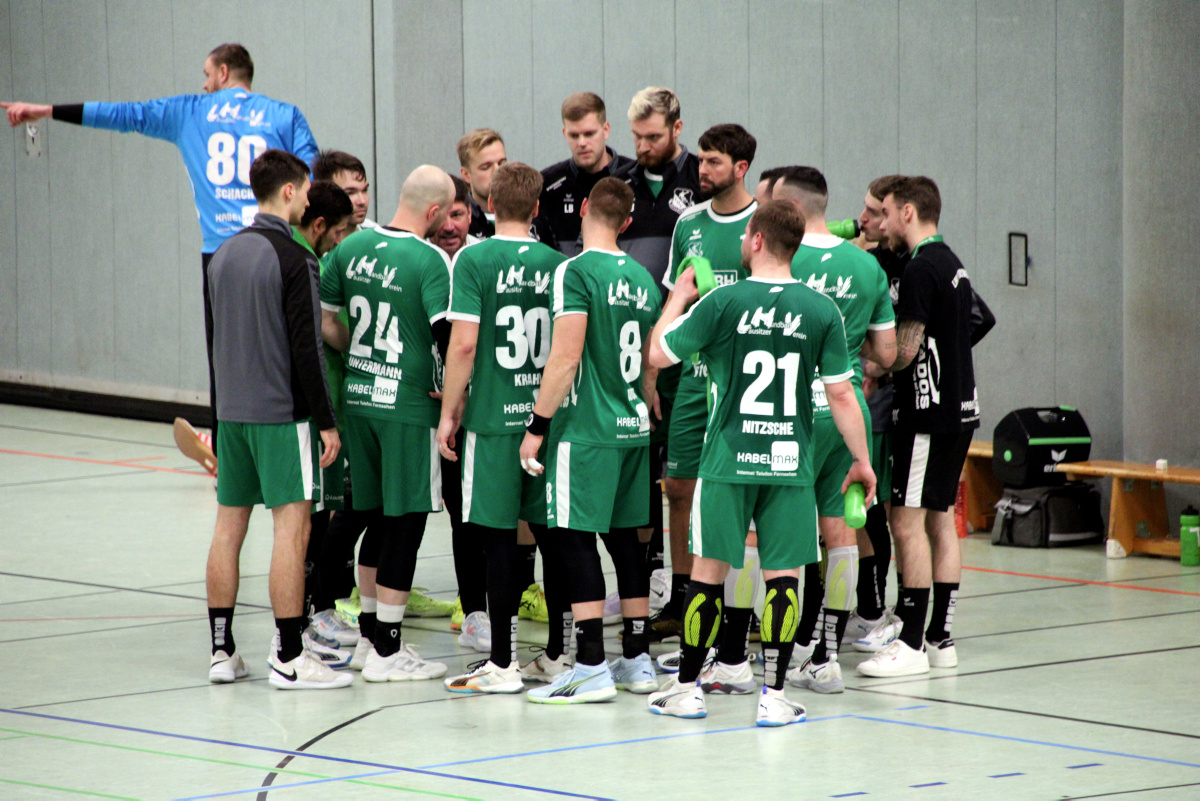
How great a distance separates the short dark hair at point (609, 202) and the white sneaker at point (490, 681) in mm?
1902

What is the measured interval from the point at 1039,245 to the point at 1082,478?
166 centimetres

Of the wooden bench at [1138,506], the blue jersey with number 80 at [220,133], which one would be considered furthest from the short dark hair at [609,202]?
the wooden bench at [1138,506]

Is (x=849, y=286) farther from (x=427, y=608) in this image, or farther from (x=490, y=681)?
(x=427, y=608)

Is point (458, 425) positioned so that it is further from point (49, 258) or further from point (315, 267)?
point (49, 258)

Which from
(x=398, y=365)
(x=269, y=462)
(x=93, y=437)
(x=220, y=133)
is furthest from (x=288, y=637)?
A: (x=93, y=437)

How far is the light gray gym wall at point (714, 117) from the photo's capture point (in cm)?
1045

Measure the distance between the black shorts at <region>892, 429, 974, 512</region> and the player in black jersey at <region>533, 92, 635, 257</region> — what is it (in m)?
2.16

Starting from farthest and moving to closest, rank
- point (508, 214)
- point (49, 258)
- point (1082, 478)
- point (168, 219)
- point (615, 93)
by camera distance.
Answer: point (49, 258) → point (168, 219) → point (615, 93) → point (1082, 478) → point (508, 214)

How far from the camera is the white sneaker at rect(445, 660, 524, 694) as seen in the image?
6645mm

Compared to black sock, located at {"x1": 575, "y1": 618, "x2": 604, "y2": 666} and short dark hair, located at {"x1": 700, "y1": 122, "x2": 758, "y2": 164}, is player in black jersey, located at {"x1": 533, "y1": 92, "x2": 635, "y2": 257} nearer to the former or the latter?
short dark hair, located at {"x1": 700, "y1": 122, "x2": 758, "y2": 164}

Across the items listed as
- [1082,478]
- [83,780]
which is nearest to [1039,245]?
[1082,478]

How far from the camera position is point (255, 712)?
639 centimetres

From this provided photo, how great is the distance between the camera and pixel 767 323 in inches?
238

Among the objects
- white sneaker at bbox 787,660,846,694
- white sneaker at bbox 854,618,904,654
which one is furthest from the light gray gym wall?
white sneaker at bbox 787,660,846,694
